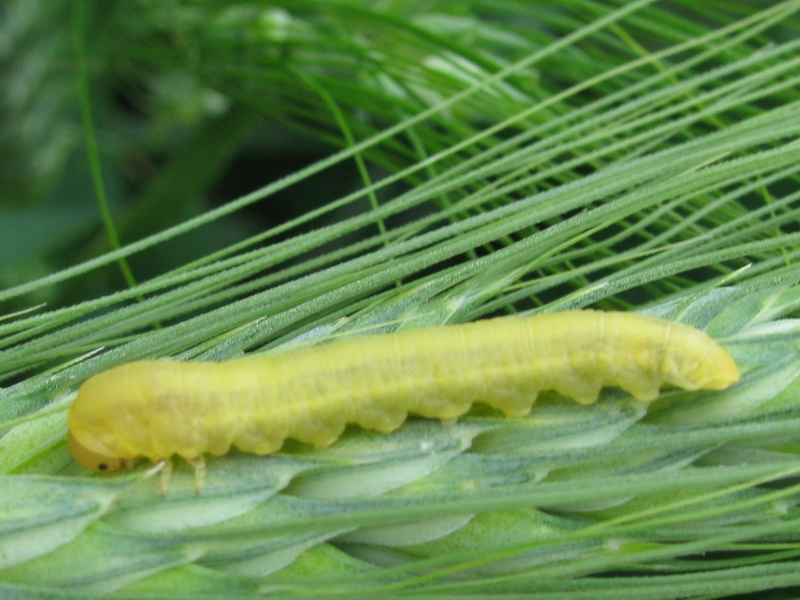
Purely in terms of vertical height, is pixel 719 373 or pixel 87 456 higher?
pixel 87 456

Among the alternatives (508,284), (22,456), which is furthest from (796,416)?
(22,456)

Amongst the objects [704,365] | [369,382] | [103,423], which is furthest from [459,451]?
[103,423]

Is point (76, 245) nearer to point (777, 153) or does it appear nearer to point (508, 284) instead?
point (508, 284)

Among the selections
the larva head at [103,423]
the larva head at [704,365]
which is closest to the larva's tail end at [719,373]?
the larva head at [704,365]

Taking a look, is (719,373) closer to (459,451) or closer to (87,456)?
(459,451)

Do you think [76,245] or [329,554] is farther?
[76,245]

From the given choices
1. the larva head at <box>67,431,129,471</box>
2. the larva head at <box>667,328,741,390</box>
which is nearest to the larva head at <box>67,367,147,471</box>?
the larva head at <box>67,431,129,471</box>

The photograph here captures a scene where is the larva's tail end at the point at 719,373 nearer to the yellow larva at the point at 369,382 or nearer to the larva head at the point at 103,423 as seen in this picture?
the yellow larva at the point at 369,382

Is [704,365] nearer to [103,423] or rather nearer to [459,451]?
[459,451]

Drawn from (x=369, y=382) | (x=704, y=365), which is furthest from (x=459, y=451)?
(x=704, y=365)
